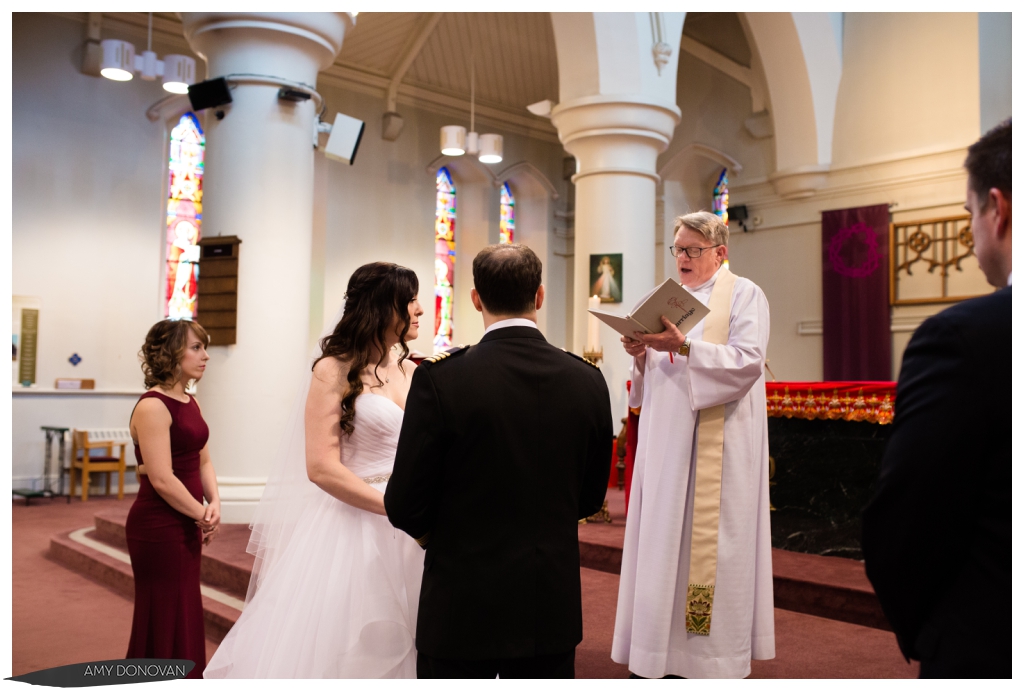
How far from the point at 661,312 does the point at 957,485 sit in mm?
1695

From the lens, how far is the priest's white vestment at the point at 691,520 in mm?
2943

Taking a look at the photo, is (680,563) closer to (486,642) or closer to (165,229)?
(486,642)

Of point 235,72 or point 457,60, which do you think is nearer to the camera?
point 235,72

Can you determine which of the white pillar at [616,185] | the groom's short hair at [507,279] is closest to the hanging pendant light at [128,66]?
the white pillar at [616,185]

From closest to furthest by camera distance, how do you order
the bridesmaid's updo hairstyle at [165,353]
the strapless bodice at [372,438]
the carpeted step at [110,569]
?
the strapless bodice at [372,438] → the bridesmaid's updo hairstyle at [165,353] → the carpeted step at [110,569]

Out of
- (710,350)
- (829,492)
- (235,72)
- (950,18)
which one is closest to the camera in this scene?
(710,350)

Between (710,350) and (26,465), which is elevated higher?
(710,350)

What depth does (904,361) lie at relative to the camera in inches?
51.7

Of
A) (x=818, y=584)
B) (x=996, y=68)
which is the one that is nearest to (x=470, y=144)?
(x=996, y=68)

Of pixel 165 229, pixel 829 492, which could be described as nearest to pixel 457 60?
pixel 165 229

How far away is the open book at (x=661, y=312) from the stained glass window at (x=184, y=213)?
8460 millimetres

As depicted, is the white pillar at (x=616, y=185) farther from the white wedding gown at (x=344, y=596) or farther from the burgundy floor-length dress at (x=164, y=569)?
the white wedding gown at (x=344, y=596)

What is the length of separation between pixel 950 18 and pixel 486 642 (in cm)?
911

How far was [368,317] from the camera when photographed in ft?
7.74
